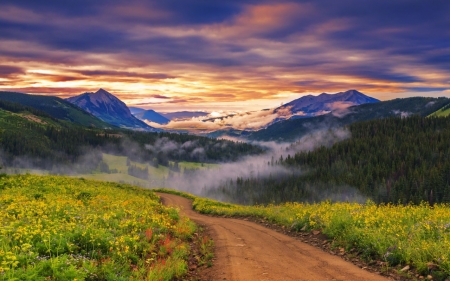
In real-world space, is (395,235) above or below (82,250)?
below

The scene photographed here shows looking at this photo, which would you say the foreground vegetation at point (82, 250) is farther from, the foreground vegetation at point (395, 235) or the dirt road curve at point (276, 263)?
the foreground vegetation at point (395, 235)

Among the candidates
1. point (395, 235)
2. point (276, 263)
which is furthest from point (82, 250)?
point (395, 235)

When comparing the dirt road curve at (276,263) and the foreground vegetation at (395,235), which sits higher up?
the foreground vegetation at (395,235)

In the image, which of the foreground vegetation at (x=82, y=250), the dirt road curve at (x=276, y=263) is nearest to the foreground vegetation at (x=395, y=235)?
the dirt road curve at (x=276, y=263)

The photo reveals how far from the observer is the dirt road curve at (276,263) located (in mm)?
11641

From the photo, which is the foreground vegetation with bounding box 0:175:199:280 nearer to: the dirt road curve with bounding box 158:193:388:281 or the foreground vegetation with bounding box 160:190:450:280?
the dirt road curve with bounding box 158:193:388:281

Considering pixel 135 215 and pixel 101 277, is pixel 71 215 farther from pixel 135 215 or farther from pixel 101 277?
pixel 101 277

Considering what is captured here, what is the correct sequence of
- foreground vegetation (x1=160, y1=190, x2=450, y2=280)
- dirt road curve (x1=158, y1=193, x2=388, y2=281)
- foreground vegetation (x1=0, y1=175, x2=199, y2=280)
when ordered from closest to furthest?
foreground vegetation (x1=0, y1=175, x2=199, y2=280) → foreground vegetation (x1=160, y1=190, x2=450, y2=280) → dirt road curve (x1=158, y1=193, x2=388, y2=281)

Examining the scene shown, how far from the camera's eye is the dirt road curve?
38.2 feet

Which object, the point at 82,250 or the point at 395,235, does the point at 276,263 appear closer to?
the point at 395,235

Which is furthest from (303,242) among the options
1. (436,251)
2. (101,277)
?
(101,277)

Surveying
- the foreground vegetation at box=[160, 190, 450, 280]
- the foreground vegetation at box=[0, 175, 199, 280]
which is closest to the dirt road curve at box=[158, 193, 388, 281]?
the foreground vegetation at box=[160, 190, 450, 280]

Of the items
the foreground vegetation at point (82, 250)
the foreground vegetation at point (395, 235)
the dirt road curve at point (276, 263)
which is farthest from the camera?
the dirt road curve at point (276, 263)

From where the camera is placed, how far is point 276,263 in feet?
43.8
